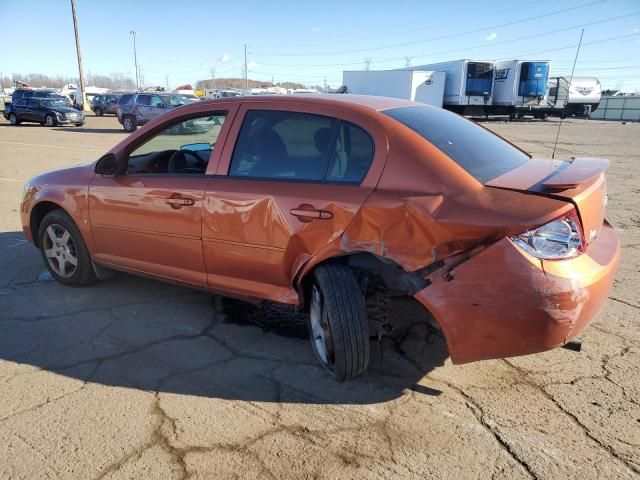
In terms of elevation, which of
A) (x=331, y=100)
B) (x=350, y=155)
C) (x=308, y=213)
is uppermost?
(x=331, y=100)

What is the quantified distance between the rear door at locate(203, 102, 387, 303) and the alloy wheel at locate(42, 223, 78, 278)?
5.55 feet

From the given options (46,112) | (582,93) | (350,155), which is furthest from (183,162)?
(582,93)

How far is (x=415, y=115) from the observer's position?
10.6 feet

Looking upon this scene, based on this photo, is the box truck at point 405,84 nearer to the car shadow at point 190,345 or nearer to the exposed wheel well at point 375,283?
the car shadow at point 190,345

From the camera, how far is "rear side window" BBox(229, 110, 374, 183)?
9.77 feet

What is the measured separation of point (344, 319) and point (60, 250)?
3.04m

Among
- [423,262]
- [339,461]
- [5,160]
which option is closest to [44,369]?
[339,461]

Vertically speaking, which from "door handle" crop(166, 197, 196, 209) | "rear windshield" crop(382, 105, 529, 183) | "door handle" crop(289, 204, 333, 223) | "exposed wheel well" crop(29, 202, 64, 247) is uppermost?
"rear windshield" crop(382, 105, 529, 183)

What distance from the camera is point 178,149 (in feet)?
13.1

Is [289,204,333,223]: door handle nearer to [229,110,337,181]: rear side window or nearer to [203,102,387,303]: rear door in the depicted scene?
[203,102,387,303]: rear door

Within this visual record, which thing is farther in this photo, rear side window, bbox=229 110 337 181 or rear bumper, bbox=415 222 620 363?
rear side window, bbox=229 110 337 181

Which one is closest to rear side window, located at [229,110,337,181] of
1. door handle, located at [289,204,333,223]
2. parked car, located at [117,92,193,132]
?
door handle, located at [289,204,333,223]

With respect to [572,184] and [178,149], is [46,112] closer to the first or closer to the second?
[178,149]

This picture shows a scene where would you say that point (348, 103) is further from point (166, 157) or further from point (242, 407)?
point (242, 407)
